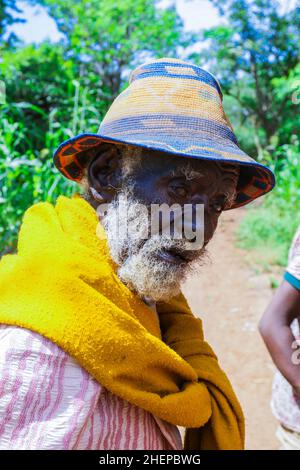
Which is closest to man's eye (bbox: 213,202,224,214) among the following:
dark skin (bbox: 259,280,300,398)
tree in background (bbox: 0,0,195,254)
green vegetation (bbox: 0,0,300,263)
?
dark skin (bbox: 259,280,300,398)

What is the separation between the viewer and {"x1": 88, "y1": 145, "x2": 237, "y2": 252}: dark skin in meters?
1.29

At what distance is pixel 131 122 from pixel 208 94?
246mm

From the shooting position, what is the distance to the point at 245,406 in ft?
12.8

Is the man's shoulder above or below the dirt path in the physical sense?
above

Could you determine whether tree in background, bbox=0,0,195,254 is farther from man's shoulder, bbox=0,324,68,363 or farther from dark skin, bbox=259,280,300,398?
Result: man's shoulder, bbox=0,324,68,363

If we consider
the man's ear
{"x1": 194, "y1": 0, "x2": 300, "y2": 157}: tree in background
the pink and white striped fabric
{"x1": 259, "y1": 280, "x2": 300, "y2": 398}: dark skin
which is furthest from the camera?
{"x1": 194, "y1": 0, "x2": 300, "y2": 157}: tree in background

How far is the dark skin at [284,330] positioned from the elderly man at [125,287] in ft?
1.28

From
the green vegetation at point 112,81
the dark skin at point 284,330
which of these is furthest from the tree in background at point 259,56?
the dark skin at point 284,330

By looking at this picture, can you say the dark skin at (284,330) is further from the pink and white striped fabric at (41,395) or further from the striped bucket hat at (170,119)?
the pink and white striped fabric at (41,395)

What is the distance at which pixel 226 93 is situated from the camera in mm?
16266

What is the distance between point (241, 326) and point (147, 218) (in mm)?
4098

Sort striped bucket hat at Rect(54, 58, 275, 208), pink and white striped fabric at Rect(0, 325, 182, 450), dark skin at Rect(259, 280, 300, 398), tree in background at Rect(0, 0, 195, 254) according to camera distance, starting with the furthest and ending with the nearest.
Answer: tree in background at Rect(0, 0, 195, 254) < dark skin at Rect(259, 280, 300, 398) < striped bucket hat at Rect(54, 58, 275, 208) < pink and white striped fabric at Rect(0, 325, 182, 450)

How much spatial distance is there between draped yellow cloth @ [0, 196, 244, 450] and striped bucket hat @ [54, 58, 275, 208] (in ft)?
0.73

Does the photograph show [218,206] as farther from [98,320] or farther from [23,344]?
[23,344]
